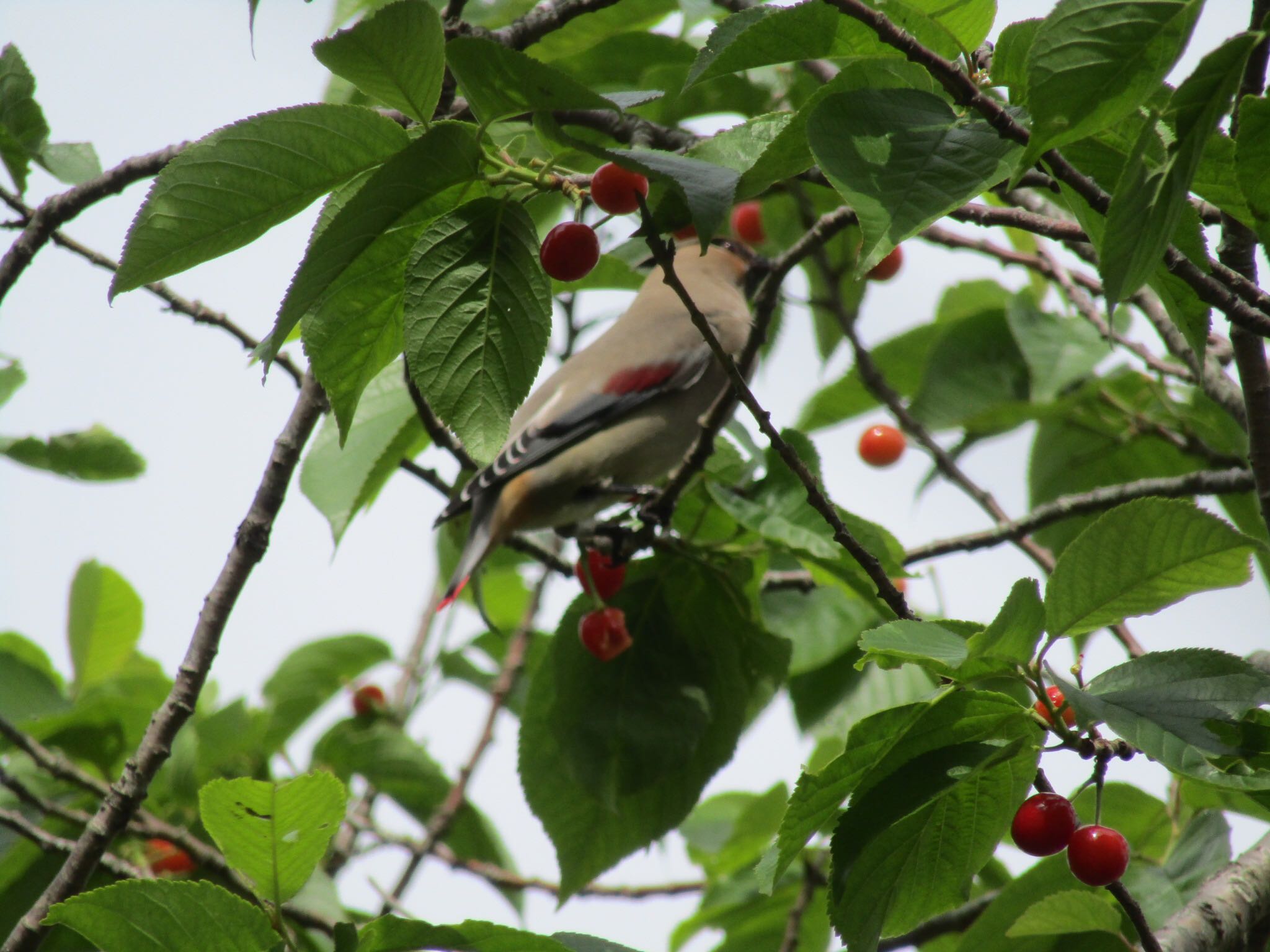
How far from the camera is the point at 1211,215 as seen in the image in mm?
2043

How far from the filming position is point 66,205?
2.77 metres

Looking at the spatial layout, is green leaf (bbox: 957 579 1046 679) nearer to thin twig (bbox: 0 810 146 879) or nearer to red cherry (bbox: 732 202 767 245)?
thin twig (bbox: 0 810 146 879)

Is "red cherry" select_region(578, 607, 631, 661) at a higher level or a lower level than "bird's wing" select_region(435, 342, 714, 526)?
lower

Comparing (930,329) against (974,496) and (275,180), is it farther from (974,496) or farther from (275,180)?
(275,180)

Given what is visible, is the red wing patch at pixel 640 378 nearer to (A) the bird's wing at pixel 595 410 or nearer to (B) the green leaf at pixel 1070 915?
(A) the bird's wing at pixel 595 410

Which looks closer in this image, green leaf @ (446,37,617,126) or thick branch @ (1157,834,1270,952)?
green leaf @ (446,37,617,126)

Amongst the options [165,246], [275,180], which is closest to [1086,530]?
[275,180]

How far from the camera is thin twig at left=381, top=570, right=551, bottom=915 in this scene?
421 cm

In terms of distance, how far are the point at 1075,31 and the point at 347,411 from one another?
122 cm

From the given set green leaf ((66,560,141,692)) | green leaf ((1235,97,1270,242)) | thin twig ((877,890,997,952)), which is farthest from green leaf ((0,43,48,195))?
thin twig ((877,890,997,952))

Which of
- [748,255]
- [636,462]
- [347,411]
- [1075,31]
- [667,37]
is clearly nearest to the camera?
[1075,31]

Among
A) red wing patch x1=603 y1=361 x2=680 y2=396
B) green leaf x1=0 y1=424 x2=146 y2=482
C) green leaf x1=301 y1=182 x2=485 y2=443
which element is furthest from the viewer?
red wing patch x1=603 y1=361 x2=680 y2=396

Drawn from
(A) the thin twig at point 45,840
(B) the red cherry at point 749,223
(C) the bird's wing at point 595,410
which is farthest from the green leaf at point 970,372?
(A) the thin twig at point 45,840

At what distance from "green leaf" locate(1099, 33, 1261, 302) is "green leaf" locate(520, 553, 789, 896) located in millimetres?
1915
